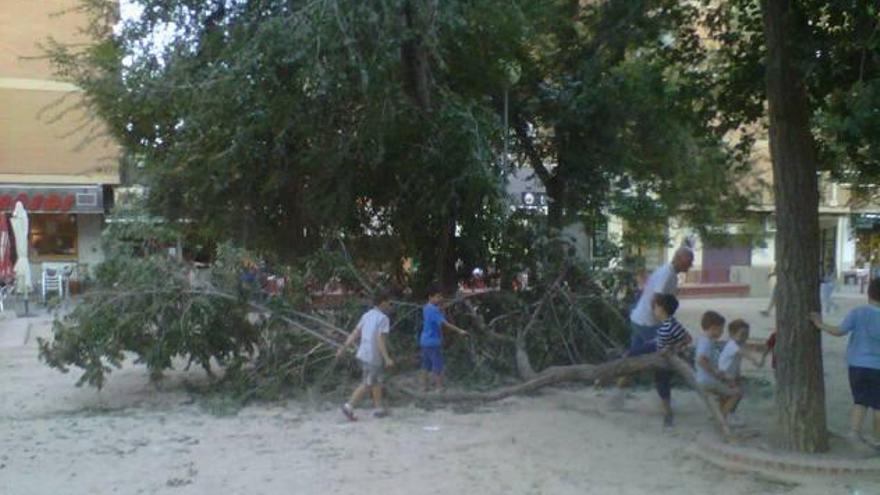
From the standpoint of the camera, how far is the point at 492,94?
14.3m

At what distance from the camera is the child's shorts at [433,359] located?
1090cm

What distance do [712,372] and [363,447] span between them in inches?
123

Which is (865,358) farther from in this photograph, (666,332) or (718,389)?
(666,332)

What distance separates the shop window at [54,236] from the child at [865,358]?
27156mm

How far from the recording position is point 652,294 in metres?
9.68

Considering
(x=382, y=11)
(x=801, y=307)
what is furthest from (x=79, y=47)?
(x=801, y=307)

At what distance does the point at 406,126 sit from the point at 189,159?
3.26 m

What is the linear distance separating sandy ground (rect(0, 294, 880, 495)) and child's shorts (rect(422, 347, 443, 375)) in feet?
2.97

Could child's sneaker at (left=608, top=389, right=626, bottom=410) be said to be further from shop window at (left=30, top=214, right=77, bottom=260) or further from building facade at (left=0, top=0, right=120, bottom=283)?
shop window at (left=30, top=214, right=77, bottom=260)

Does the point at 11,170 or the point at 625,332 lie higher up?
the point at 11,170

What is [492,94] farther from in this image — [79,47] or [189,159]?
[79,47]

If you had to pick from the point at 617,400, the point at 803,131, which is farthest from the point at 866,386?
the point at 617,400

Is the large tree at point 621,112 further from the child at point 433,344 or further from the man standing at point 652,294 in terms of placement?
the child at point 433,344

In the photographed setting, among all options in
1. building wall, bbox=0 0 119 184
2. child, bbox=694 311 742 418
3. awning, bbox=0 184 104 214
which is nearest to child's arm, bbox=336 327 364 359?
child, bbox=694 311 742 418
